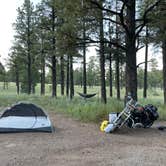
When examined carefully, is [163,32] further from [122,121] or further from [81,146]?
[81,146]

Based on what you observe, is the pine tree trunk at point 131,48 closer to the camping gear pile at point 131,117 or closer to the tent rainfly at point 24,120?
the camping gear pile at point 131,117

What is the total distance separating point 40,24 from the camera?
29.4m

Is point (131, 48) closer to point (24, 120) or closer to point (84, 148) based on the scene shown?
point (24, 120)

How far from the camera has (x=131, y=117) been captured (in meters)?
9.73

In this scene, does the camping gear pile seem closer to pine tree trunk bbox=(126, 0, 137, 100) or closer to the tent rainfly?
→ the tent rainfly

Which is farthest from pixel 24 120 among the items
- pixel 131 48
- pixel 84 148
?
pixel 131 48

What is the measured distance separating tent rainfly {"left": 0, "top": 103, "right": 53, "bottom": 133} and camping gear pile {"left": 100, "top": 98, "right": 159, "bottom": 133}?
5.20ft

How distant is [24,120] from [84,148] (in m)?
2.79

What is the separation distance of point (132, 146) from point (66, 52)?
6168 mm

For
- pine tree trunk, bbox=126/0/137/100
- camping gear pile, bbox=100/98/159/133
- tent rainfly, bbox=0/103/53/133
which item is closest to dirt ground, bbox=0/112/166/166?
camping gear pile, bbox=100/98/159/133

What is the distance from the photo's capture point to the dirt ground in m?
6.04

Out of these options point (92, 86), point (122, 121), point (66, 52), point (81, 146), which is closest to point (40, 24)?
point (66, 52)

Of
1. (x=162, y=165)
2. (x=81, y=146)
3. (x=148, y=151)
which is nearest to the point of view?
(x=162, y=165)

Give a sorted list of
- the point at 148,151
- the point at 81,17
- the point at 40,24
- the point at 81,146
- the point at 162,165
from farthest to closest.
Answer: the point at 40,24 → the point at 81,17 → the point at 81,146 → the point at 148,151 → the point at 162,165
